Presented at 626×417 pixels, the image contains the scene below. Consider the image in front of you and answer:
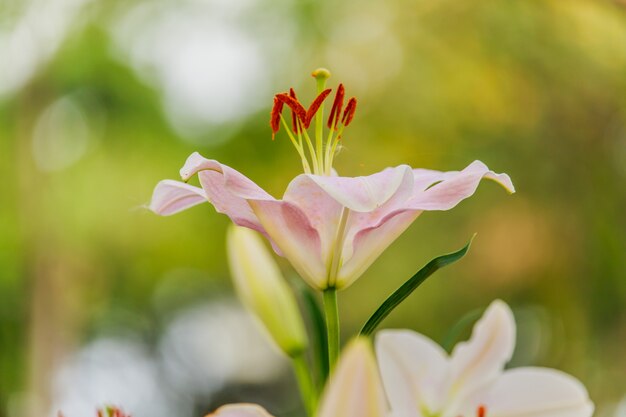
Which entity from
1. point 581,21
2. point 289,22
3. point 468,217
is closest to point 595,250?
point 468,217

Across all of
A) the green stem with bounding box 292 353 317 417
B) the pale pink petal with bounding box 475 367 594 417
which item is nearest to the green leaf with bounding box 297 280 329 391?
the green stem with bounding box 292 353 317 417

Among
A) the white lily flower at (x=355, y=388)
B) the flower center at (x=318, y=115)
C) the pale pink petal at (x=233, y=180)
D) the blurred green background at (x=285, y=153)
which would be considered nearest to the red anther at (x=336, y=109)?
the flower center at (x=318, y=115)

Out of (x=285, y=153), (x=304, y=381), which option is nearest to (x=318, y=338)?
(x=304, y=381)

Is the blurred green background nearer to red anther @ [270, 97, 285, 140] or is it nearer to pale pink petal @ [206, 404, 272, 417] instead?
red anther @ [270, 97, 285, 140]

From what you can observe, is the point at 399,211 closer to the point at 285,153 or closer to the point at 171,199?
the point at 171,199

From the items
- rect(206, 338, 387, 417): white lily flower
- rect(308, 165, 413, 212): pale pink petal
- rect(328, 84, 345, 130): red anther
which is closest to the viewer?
rect(206, 338, 387, 417): white lily flower

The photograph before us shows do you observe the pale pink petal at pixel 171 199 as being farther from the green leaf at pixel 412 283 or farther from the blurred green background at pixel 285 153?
the blurred green background at pixel 285 153
